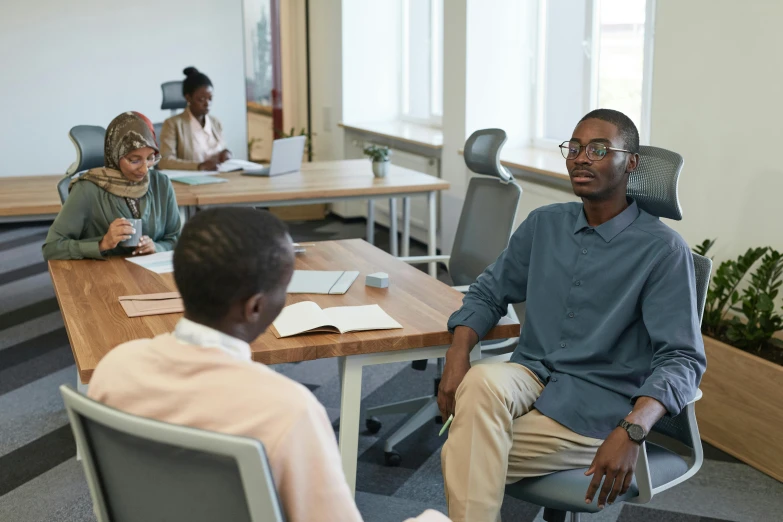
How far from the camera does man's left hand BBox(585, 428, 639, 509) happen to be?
1841 millimetres

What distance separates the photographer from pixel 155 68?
7.63m

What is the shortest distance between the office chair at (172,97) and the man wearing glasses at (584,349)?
13.1 ft

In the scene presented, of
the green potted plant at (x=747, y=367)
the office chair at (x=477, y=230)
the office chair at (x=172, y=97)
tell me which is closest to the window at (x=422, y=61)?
the office chair at (x=172, y=97)

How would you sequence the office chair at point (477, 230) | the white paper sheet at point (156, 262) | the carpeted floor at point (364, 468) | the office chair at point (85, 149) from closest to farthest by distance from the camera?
the carpeted floor at point (364, 468) < the white paper sheet at point (156, 262) < the office chair at point (477, 230) < the office chair at point (85, 149)

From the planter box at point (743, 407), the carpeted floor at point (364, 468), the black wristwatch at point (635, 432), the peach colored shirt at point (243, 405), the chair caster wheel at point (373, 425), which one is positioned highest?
the peach colored shirt at point (243, 405)

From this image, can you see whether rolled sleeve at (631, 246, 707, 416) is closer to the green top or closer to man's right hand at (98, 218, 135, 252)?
man's right hand at (98, 218, 135, 252)

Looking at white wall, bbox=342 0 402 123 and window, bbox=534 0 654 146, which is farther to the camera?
white wall, bbox=342 0 402 123

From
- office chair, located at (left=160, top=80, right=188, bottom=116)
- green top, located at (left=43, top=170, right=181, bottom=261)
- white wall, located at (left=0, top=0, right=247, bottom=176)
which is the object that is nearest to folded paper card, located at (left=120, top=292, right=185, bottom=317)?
green top, located at (left=43, top=170, right=181, bottom=261)

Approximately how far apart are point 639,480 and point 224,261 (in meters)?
1.18

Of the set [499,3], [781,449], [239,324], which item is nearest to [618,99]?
[499,3]

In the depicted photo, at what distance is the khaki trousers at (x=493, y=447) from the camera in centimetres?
195

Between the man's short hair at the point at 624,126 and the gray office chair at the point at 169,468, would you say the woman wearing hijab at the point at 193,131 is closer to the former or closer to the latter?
the man's short hair at the point at 624,126

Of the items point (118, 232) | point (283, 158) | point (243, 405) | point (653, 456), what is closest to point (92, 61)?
point (283, 158)

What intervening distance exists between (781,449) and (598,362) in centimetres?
115
